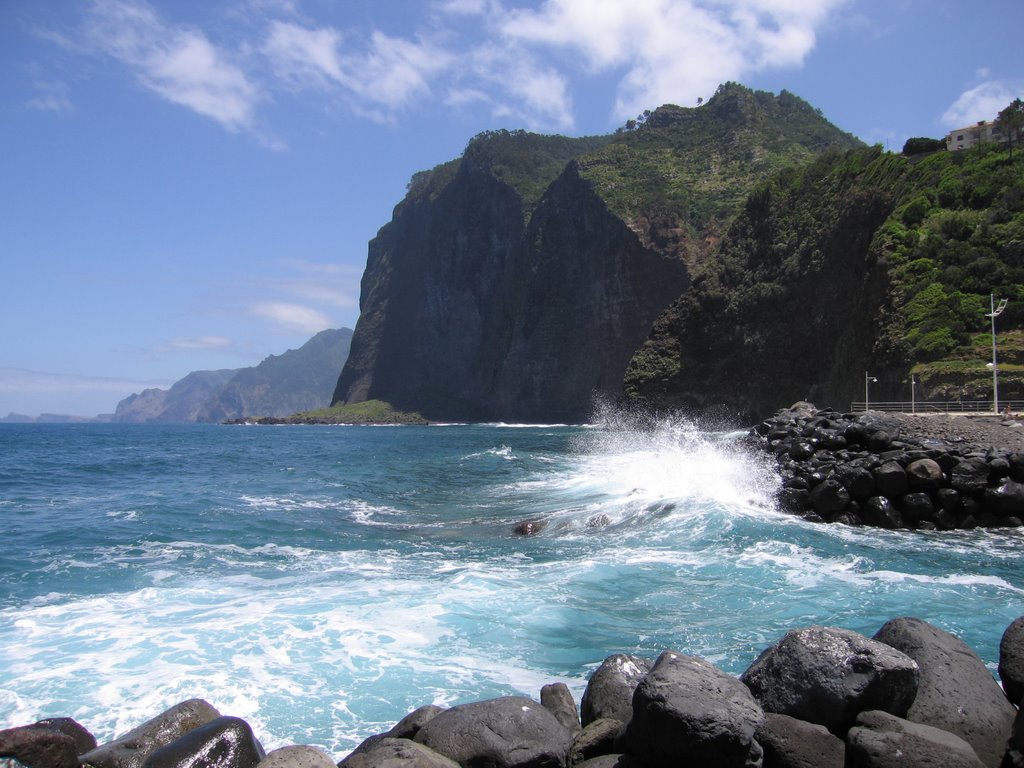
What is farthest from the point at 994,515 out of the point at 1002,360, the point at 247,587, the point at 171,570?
the point at 1002,360

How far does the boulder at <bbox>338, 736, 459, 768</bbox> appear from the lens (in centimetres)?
503

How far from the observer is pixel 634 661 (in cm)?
663

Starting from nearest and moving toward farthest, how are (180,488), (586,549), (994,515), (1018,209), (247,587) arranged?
(247,587)
(586,549)
(994,515)
(180,488)
(1018,209)

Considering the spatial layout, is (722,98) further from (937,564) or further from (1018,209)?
(937,564)

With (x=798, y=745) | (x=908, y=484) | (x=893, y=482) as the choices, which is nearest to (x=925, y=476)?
(x=908, y=484)

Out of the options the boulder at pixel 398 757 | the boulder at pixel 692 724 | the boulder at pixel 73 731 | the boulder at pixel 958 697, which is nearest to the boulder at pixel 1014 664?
the boulder at pixel 958 697

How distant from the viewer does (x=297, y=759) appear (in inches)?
198

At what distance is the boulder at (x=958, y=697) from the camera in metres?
5.37

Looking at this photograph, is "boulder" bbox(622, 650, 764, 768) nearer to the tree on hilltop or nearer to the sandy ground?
the sandy ground

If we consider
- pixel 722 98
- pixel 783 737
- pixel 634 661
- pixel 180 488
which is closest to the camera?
pixel 783 737

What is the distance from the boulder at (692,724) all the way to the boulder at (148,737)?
11.9ft

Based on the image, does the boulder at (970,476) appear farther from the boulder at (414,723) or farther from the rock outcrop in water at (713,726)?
the boulder at (414,723)

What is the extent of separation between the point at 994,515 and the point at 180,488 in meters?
26.8

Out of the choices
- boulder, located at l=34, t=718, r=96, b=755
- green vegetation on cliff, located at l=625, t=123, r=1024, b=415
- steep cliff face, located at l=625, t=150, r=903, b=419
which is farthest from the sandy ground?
steep cliff face, located at l=625, t=150, r=903, b=419
